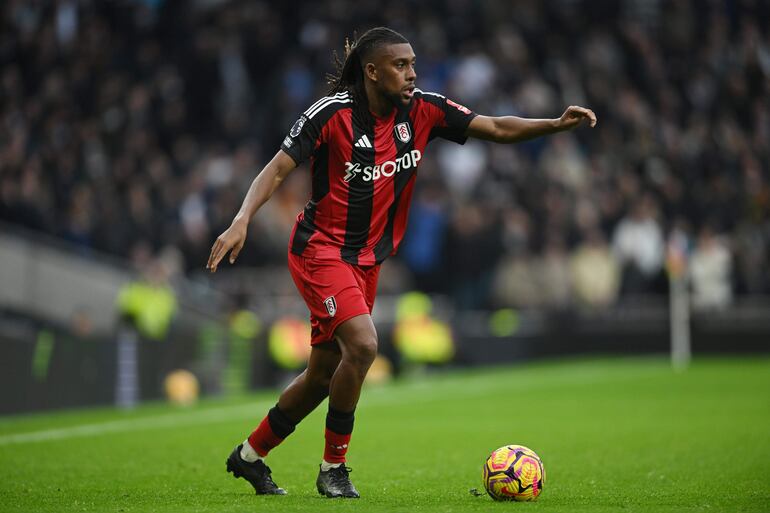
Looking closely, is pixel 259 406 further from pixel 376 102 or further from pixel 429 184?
pixel 376 102

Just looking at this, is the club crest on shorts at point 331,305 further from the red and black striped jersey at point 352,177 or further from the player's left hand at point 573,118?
the player's left hand at point 573,118

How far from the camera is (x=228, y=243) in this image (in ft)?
21.4

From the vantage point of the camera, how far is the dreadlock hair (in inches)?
283

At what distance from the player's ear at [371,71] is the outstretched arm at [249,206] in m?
0.68

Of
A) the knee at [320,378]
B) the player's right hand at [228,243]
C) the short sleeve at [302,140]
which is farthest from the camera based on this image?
the knee at [320,378]

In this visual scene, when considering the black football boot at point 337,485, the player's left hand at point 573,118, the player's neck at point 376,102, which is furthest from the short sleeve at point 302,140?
the black football boot at point 337,485

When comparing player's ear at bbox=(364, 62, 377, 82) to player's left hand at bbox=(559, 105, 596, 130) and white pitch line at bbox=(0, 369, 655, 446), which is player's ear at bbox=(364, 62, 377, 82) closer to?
player's left hand at bbox=(559, 105, 596, 130)

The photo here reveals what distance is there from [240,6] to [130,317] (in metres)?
10.5

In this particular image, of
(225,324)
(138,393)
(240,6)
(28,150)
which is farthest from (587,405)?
(240,6)

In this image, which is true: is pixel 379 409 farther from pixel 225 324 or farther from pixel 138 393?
pixel 225 324

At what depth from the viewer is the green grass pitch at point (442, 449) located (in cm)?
700

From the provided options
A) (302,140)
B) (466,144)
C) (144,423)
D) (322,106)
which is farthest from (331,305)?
(466,144)

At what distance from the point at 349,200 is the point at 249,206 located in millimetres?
651

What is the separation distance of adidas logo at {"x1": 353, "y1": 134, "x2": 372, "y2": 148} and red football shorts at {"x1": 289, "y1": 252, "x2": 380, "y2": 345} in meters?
0.65
